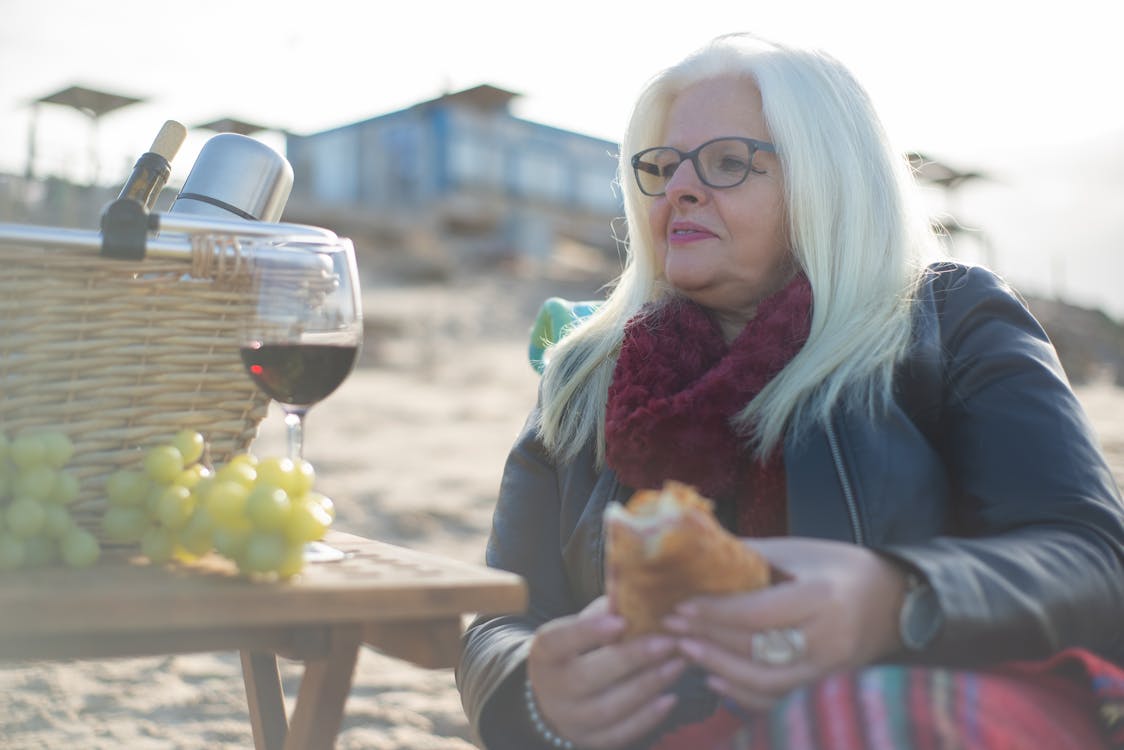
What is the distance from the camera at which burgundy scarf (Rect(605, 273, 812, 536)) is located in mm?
1614

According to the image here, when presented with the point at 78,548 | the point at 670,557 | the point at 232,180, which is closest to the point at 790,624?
the point at 670,557

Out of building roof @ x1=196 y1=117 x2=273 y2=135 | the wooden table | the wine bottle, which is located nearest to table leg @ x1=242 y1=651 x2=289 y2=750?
the wooden table

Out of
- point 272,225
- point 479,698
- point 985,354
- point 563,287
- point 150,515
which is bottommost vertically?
point 563,287

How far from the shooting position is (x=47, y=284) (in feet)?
4.00

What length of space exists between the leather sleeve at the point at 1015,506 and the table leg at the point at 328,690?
0.64m

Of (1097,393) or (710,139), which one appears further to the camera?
(1097,393)

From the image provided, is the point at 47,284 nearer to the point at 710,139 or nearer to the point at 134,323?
the point at 134,323

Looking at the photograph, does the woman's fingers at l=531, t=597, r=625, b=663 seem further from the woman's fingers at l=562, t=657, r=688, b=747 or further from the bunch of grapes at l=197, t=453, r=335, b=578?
the bunch of grapes at l=197, t=453, r=335, b=578

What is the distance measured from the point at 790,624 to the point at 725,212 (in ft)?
3.14

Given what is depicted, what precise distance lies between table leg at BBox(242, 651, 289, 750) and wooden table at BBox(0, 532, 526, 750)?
→ 40cm

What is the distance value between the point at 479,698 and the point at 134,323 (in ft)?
2.33

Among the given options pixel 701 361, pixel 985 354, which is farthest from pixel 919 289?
pixel 701 361

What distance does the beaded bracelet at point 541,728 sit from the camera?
136 centimetres

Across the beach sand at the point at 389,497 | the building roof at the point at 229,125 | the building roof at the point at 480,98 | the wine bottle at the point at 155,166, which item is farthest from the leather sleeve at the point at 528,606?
the building roof at the point at 480,98
